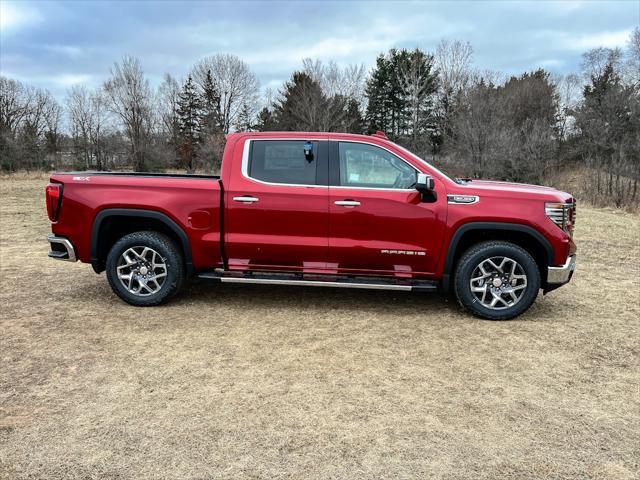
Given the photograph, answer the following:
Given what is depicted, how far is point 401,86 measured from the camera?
42781mm

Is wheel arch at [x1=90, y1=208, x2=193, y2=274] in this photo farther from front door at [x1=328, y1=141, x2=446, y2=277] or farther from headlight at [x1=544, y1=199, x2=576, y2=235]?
headlight at [x1=544, y1=199, x2=576, y2=235]

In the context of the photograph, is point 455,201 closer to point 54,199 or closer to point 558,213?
point 558,213

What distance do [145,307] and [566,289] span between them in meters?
5.20

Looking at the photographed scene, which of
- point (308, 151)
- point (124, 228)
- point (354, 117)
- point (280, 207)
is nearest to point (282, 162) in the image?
point (308, 151)

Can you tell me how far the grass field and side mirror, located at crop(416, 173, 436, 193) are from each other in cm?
136

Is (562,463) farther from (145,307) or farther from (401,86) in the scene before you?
(401,86)

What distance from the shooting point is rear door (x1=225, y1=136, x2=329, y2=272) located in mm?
4883

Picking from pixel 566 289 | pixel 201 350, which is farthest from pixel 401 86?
pixel 201 350

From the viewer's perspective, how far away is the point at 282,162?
16.5 ft

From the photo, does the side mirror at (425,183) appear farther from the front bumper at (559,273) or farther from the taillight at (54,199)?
the taillight at (54,199)

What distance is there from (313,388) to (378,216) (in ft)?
6.68

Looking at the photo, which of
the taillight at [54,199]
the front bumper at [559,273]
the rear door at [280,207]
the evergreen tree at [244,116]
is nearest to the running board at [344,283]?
the rear door at [280,207]

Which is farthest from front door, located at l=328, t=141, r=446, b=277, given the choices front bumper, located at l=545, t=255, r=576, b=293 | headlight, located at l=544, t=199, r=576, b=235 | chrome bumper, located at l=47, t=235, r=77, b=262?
chrome bumper, located at l=47, t=235, r=77, b=262

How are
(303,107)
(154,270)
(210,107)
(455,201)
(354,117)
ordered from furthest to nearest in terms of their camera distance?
(210,107)
(354,117)
(303,107)
(154,270)
(455,201)
